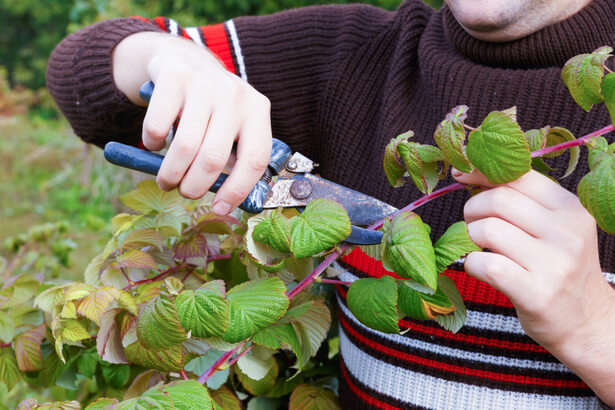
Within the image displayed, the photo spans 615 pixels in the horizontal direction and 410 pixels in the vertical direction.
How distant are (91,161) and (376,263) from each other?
440 cm

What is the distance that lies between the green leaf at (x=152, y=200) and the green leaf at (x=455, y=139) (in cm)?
46

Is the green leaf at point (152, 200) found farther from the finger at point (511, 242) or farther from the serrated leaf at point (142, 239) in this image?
the finger at point (511, 242)

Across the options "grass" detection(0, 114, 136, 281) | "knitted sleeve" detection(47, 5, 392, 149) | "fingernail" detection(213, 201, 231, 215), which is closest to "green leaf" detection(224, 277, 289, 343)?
"fingernail" detection(213, 201, 231, 215)

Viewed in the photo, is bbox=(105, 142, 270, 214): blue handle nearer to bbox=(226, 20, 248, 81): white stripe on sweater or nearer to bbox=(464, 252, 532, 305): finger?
bbox=(464, 252, 532, 305): finger

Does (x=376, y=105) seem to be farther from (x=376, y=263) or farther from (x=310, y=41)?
(x=376, y=263)

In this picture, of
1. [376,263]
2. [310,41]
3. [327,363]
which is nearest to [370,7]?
[310,41]

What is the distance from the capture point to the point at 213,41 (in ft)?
3.90

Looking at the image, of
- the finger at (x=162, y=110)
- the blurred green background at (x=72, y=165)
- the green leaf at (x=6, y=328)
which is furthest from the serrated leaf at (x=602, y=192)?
the blurred green background at (x=72, y=165)

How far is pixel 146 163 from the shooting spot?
2.33ft

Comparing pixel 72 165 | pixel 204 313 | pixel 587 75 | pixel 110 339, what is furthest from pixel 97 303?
pixel 72 165

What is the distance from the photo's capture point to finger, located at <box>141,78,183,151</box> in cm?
69

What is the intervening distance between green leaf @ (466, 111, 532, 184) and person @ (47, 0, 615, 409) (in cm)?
5

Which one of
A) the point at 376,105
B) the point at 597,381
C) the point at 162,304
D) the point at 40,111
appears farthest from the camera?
the point at 40,111

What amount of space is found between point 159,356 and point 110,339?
0.10 m
